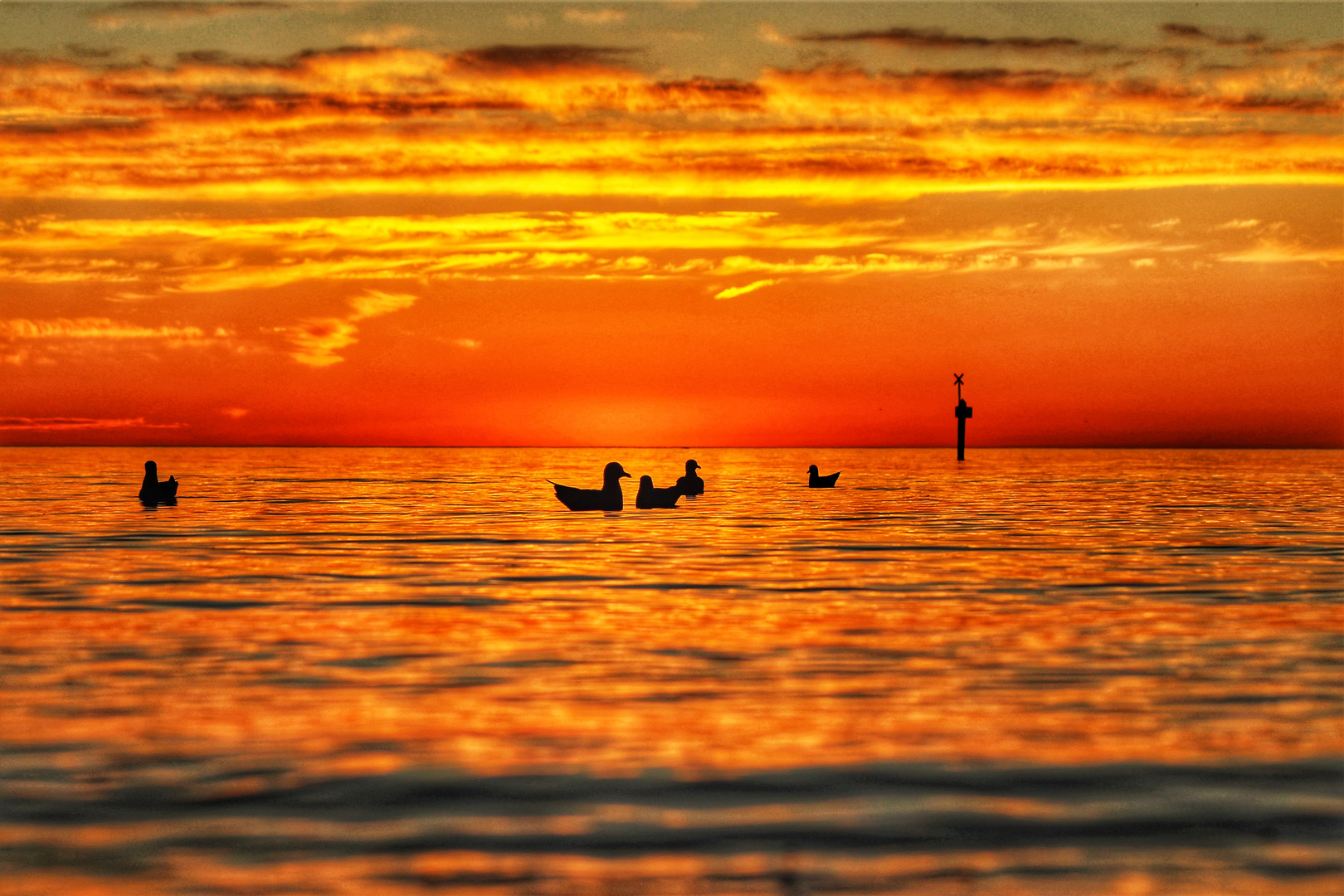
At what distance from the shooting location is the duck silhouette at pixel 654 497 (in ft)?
165

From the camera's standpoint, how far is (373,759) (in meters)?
11.9

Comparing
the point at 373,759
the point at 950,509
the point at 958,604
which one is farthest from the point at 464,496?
the point at 373,759

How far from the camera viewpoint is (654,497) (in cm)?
5081

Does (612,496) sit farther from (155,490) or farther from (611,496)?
(155,490)

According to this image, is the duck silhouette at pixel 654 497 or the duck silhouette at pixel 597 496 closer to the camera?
the duck silhouette at pixel 597 496

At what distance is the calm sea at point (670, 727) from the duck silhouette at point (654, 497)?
19957mm

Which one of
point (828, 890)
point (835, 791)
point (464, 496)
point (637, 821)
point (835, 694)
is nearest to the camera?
point (828, 890)

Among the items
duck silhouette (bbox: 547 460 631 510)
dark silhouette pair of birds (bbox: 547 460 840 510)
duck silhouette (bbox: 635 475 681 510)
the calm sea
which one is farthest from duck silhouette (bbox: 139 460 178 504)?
the calm sea

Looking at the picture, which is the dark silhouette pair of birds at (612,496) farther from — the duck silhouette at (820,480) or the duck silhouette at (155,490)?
the duck silhouette at (820,480)

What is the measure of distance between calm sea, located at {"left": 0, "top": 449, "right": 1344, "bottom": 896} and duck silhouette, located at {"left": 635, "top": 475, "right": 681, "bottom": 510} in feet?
65.5

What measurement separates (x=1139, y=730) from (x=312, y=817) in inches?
300

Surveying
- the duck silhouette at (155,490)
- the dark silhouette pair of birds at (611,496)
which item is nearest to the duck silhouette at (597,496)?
the dark silhouette pair of birds at (611,496)

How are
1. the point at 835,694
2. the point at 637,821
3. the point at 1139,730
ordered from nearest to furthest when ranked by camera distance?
the point at 637,821, the point at 1139,730, the point at 835,694

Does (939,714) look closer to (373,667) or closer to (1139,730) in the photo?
(1139,730)
